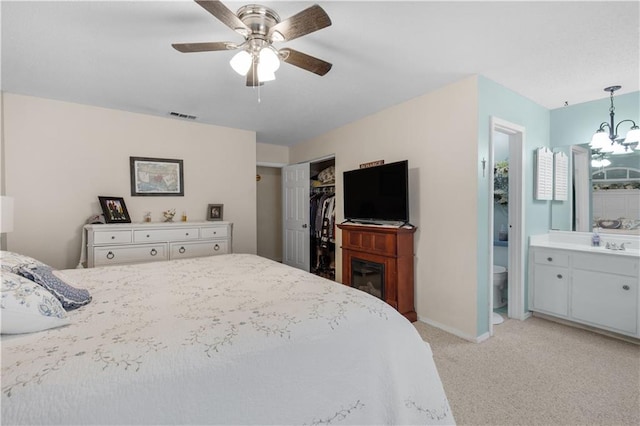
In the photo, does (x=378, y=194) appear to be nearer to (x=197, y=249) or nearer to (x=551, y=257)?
(x=551, y=257)

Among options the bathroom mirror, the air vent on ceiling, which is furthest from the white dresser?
the bathroom mirror

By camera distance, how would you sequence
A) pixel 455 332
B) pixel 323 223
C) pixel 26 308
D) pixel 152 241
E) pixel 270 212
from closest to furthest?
1. pixel 26 308
2. pixel 455 332
3. pixel 152 241
4. pixel 323 223
5. pixel 270 212

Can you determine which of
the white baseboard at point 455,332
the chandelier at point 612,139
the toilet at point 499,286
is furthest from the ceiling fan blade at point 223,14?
the toilet at point 499,286

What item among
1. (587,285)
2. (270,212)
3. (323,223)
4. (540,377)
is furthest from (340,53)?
(270,212)

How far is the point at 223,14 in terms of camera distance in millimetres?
1384

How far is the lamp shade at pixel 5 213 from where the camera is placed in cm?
209

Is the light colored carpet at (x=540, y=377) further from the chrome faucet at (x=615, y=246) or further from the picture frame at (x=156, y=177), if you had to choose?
the picture frame at (x=156, y=177)

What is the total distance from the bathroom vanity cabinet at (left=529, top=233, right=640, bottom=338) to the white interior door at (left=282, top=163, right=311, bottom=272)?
3.07m

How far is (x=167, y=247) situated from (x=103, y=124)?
5.18 ft

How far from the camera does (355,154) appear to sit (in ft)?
12.7

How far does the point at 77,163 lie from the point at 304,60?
2.94m

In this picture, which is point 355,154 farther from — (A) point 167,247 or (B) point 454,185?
(A) point 167,247

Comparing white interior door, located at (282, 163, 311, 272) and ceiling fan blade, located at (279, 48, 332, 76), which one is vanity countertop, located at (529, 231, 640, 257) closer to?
ceiling fan blade, located at (279, 48, 332, 76)

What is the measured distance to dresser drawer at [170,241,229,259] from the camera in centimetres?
335
